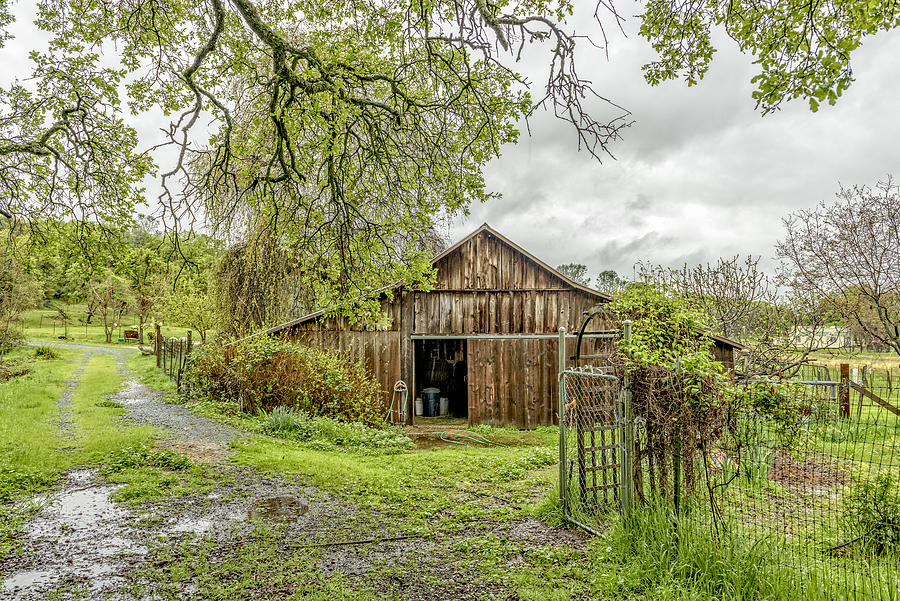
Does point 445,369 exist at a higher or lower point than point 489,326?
lower

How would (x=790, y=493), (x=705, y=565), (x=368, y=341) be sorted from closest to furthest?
1. (x=705, y=565)
2. (x=790, y=493)
3. (x=368, y=341)

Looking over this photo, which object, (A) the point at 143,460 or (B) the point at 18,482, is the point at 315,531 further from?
(B) the point at 18,482

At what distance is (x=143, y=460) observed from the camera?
796 centimetres

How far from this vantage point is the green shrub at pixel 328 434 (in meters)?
10.5

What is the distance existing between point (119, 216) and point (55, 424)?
6544mm

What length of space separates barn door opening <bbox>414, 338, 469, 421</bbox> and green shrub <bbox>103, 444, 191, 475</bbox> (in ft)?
34.6

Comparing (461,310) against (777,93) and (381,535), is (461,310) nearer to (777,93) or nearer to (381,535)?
(381,535)

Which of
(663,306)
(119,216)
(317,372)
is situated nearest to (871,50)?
(663,306)

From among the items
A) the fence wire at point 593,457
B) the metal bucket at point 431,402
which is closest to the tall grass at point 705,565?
the fence wire at point 593,457

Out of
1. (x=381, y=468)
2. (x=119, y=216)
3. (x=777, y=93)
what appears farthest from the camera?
(x=381, y=468)

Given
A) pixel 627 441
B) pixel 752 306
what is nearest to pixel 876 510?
pixel 627 441

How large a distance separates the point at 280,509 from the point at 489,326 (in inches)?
363

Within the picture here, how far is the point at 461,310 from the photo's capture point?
14688mm

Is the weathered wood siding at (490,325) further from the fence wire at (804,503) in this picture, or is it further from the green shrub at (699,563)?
the green shrub at (699,563)
